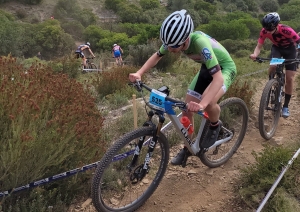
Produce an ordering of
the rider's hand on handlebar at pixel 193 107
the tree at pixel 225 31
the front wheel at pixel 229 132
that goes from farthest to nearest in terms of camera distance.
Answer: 1. the tree at pixel 225 31
2. the front wheel at pixel 229 132
3. the rider's hand on handlebar at pixel 193 107

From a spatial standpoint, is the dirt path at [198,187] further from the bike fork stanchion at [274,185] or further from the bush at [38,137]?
the bush at [38,137]

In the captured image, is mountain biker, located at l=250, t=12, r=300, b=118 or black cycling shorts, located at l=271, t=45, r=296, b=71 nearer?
mountain biker, located at l=250, t=12, r=300, b=118

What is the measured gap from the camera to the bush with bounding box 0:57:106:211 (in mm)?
2689

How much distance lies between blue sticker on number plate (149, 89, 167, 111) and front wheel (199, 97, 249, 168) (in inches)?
37.9

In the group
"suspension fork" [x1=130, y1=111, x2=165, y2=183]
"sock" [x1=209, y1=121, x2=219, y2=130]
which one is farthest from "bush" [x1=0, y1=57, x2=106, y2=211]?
"sock" [x1=209, y1=121, x2=219, y2=130]

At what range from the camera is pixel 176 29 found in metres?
2.97

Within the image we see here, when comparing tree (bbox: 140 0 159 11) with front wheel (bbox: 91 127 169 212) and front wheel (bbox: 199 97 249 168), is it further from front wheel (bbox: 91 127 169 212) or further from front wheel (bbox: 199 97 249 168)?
front wheel (bbox: 91 127 169 212)

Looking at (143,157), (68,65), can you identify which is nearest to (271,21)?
(143,157)

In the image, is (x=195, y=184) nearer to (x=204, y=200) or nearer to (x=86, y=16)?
(x=204, y=200)

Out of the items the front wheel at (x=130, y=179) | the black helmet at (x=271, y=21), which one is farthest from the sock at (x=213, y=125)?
the black helmet at (x=271, y=21)

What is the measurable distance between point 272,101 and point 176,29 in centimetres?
289

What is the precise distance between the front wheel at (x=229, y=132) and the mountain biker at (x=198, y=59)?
254mm

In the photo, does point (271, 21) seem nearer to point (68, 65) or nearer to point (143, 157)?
point (143, 157)

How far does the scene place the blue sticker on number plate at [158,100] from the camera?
3006 millimetres
